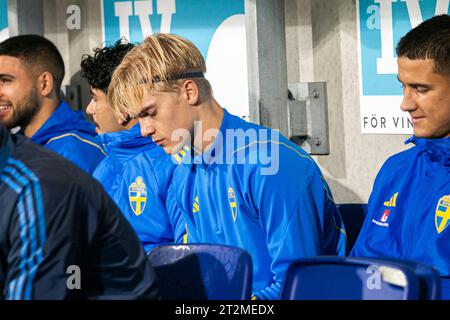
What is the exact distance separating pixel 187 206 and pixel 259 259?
1.22ft

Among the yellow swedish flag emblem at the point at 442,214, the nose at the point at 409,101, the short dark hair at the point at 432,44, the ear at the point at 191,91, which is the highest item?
the short dark hair at the point at 432,44

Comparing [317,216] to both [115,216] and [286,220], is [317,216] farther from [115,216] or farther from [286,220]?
[115,216]

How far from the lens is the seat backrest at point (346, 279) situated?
1896 mm

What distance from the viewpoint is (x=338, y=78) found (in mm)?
3877

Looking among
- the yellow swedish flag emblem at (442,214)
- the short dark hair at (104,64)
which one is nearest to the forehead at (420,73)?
the yellow swedish flag emblem at (442,214)

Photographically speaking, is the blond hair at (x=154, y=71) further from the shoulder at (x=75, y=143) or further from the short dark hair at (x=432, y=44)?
the shoulder at (x=75, y=143)

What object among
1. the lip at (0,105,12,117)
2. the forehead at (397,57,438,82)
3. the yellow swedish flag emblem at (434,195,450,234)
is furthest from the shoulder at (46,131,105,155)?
the yellow swedish flag emblem at (434,195,450,234)

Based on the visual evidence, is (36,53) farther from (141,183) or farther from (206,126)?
(206,126)

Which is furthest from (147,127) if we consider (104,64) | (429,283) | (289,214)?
(104,64)

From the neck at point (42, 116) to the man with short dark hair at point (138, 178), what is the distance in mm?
249

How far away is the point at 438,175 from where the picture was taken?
8.92 ft

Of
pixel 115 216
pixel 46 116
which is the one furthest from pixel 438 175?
pixel 46 116

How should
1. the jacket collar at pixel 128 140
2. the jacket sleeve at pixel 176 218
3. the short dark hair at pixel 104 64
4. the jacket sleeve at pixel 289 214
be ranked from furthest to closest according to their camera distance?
the short dark hair at pixel 104 64 < the jacket collar at pixel 128 140 < the jacket sleeve at pixel 176 218 < the jacket sleeve at pixel 289 214

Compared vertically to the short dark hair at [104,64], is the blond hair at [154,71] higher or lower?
lower
